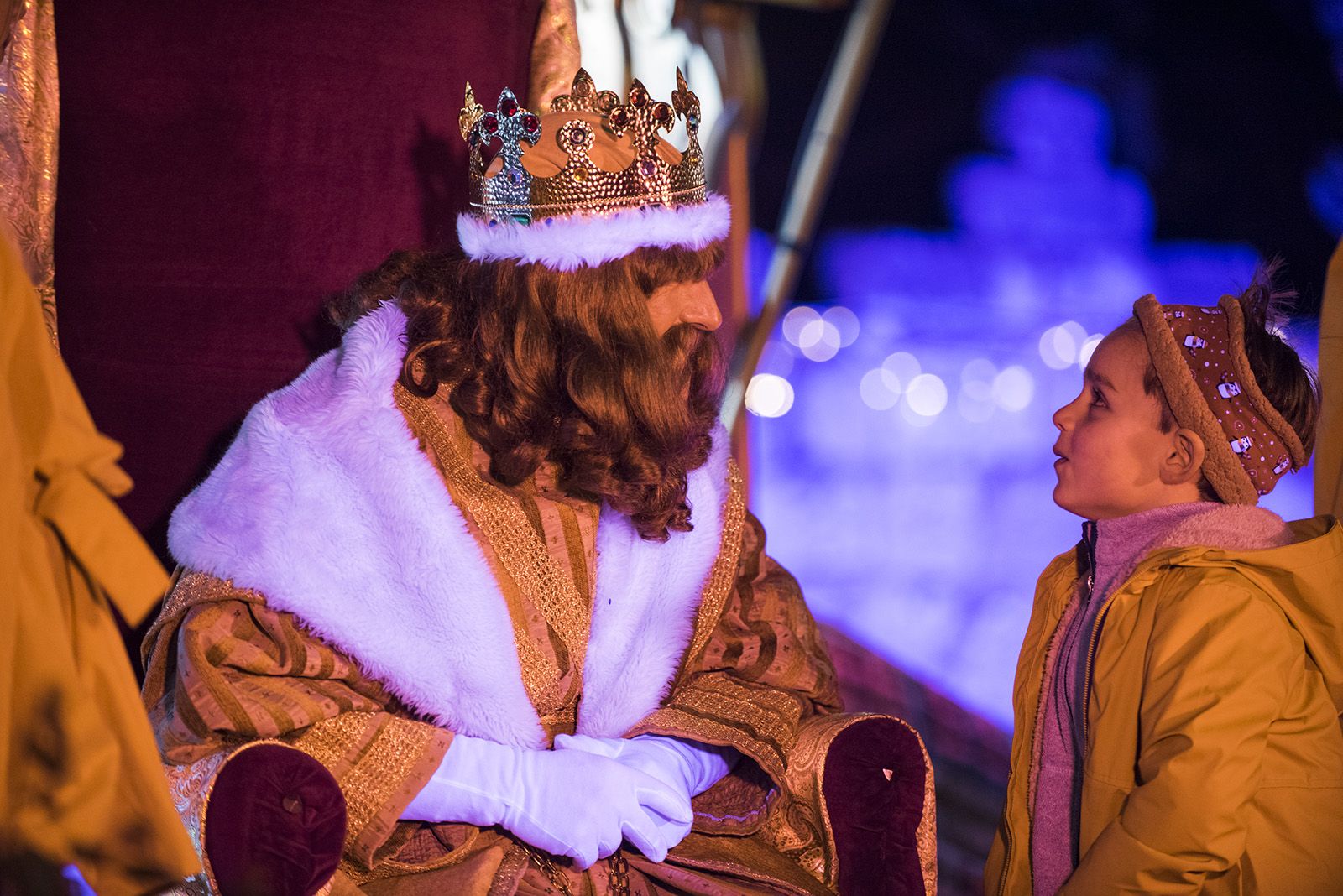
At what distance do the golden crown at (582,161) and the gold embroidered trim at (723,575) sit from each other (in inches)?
21.1

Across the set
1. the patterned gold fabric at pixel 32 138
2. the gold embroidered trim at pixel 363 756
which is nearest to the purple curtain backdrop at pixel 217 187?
the patterned gold fabric at pixel 32 138

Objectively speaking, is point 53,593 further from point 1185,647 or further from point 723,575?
point 1185,647

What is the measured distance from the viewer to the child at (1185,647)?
5.11 ft

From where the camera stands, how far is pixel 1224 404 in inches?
67.8

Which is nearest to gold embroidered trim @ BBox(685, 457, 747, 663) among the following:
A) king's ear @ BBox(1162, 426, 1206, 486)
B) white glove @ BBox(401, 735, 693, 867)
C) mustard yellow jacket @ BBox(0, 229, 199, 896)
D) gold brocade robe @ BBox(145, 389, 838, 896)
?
gold brocade robe @ BBox(145, 389, 838, 896)

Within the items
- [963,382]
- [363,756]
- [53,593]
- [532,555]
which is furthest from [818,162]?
[53,593]

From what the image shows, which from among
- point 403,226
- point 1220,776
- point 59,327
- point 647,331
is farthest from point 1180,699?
point 59,327

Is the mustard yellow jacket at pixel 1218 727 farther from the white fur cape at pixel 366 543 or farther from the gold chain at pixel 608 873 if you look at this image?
the white fur cape at pixel 366 543

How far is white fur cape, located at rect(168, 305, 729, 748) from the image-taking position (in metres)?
1.61

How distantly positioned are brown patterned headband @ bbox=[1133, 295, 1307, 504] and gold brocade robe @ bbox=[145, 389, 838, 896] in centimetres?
72

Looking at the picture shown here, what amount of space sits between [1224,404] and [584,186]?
3.30ft

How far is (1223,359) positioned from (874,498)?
2359 mm

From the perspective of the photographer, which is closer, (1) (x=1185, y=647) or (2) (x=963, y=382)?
(1) (x=1185, y=647)

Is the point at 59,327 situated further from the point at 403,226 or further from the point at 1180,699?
the point at 1180,699
